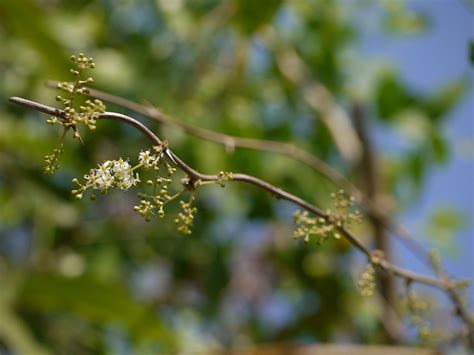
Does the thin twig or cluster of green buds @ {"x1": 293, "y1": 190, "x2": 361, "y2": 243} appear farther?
the thin twig

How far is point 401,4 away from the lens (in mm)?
2287

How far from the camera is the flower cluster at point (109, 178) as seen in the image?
0.64 metres

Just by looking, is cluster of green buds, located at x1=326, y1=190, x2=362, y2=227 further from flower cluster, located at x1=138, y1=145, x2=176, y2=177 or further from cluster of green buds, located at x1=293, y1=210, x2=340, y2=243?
flower cluster, located at x1=138, y1=145, x2=176, y2=177

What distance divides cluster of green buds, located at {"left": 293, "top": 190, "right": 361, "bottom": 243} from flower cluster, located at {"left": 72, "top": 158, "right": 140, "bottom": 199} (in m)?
0.19

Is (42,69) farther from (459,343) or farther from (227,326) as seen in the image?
(459,343)

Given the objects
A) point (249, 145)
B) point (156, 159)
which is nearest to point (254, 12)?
point (249, 145)

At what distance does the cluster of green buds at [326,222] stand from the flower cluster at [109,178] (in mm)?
195

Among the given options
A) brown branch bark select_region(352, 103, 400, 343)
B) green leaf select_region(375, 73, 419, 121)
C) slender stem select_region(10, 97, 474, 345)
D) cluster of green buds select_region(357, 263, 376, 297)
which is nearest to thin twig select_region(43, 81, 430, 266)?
slender stem select_region(10, 97, 474, 345)

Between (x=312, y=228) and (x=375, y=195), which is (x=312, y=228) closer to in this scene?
(x=312, y=228)

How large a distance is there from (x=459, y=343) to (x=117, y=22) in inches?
66.1

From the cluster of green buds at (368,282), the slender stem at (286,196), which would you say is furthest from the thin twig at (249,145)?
the cluster of green buds at (368,282)

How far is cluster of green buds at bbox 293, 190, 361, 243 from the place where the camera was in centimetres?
77

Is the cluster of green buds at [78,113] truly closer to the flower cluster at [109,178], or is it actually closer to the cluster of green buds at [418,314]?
the flower cluster at [109,178]

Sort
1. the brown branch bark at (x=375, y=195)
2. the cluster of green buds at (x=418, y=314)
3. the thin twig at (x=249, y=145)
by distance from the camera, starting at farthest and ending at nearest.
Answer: the brown branch bark at (x=375, y=195) → the thin twig at (x=249, y=145) → the cluster of green buds at (x=418, y=314)
